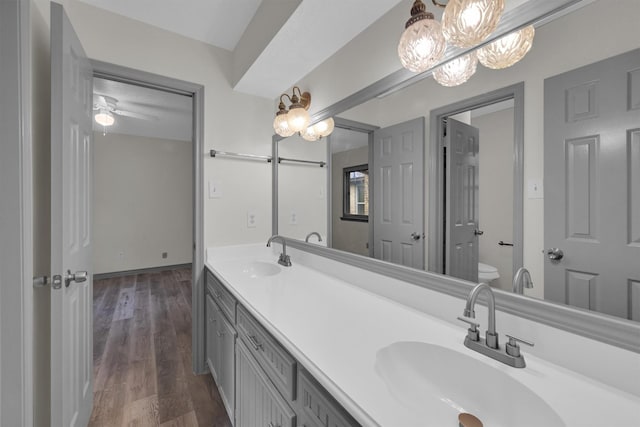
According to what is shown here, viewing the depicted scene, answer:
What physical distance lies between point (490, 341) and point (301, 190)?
161cm

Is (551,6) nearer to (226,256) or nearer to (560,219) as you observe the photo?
(560,219)

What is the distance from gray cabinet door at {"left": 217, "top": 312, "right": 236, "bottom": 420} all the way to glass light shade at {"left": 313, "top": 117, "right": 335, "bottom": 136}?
4.17ft

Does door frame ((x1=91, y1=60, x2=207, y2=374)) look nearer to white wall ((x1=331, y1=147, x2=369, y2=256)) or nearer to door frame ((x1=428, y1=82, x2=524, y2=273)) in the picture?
white wall ((x1=331, y1=147, x2=369, y2=256))

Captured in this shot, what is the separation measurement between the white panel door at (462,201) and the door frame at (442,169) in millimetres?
26

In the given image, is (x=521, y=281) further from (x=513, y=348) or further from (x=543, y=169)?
(x=543, y=169)

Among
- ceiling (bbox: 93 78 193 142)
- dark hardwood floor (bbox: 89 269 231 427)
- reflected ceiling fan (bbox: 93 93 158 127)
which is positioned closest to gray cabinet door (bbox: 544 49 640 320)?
dark hardwood floor (bbox: 89 269 231 427)

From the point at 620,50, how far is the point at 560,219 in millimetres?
400

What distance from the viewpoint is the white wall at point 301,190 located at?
73.4 inches

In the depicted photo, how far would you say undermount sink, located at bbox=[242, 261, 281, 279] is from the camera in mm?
1874

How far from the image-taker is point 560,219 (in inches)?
28.6

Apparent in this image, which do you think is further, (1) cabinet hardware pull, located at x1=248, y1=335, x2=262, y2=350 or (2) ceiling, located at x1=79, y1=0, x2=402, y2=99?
(2) ceiling, located at x1=79, y1=0, x2=402, y2=99

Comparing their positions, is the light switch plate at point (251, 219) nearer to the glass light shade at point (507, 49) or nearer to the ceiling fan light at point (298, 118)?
the ceiling fan light at point (298, 118)

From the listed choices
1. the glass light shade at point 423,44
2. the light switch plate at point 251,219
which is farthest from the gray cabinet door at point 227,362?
the glass light shade at point 423,44

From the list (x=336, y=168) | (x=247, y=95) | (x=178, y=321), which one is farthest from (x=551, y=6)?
(x=178, y=321)
